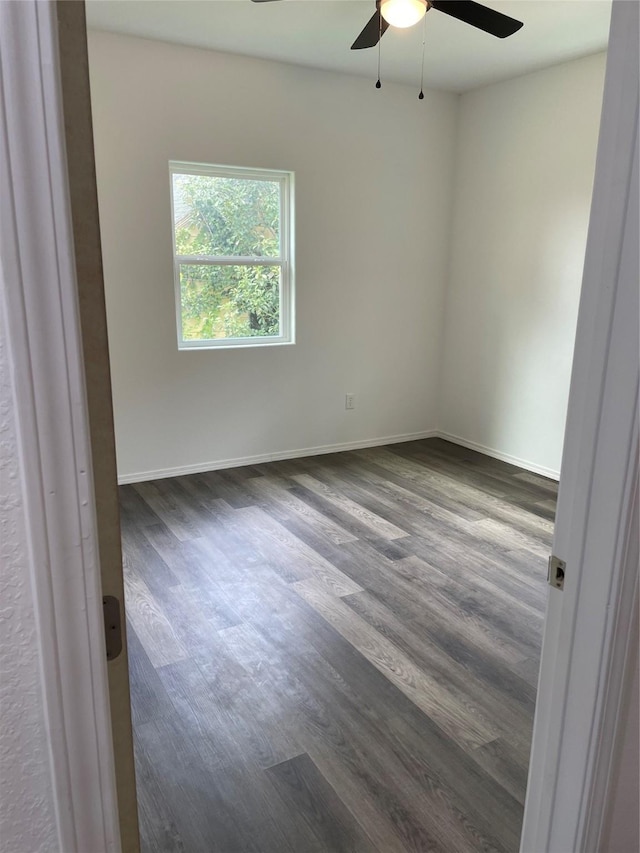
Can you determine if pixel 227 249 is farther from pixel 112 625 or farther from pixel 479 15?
pixel 112 625

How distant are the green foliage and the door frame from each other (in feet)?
11.7

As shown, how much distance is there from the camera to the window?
405 cm

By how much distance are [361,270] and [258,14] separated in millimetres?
1883

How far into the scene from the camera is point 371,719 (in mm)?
2008

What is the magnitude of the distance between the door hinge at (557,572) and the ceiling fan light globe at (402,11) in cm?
253

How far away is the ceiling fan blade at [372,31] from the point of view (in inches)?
112

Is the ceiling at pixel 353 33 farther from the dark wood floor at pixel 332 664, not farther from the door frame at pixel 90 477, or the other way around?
the door frame at pixel 90 477

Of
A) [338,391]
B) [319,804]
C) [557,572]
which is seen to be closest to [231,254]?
[338,391]

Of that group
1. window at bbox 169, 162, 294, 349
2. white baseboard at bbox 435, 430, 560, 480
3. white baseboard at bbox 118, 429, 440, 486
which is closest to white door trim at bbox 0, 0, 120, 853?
white baseboard at bbox 118, 429, 440, 486

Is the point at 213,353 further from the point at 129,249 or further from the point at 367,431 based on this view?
the point at 367,431

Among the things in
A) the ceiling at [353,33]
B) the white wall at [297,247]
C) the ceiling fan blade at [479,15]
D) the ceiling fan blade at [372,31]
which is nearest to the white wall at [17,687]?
the ceiling fan blade at [479,15]

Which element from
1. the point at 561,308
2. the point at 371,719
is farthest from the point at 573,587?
the point at 561,308

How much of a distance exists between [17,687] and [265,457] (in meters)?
4.04

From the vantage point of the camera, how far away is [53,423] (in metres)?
0.56
